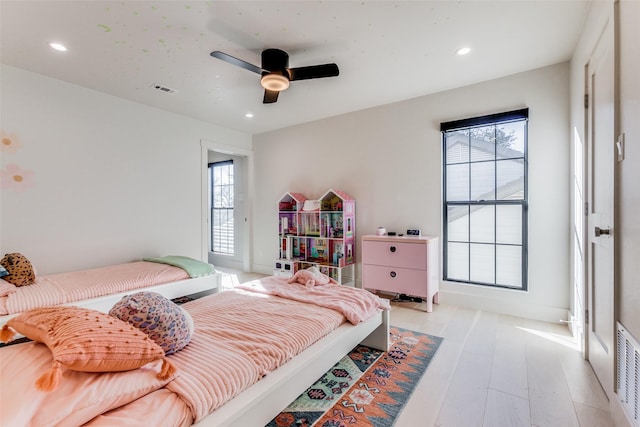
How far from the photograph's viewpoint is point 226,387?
1134mm

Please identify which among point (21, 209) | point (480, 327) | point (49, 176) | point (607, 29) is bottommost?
point (480, 327)

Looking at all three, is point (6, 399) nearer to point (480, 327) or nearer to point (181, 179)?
point (480, 327)

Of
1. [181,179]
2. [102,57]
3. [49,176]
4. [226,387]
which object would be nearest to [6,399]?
[226,387]

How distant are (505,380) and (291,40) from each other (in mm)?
3014

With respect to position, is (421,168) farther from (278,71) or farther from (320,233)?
(278,71)

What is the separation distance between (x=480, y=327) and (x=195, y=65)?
3.78 metres

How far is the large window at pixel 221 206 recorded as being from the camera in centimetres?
582

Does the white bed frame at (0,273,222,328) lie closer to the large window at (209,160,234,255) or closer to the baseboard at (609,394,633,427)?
the large window at (209,160,234,255)

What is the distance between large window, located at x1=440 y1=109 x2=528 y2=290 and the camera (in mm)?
3059

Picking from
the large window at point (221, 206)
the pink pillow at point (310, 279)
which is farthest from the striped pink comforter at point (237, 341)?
the large window at point (221, 206)

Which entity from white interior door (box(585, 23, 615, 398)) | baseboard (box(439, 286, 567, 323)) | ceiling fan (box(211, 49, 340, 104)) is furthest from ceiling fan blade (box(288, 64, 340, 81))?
baseboard (box(439, 286, 567, 323))

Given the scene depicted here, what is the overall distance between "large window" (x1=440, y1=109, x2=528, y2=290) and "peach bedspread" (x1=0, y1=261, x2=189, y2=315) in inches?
127

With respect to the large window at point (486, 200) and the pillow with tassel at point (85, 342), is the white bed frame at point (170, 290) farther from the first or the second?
the large window at point (486, 200)

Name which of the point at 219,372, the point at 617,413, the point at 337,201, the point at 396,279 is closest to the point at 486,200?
the point at 396,279
